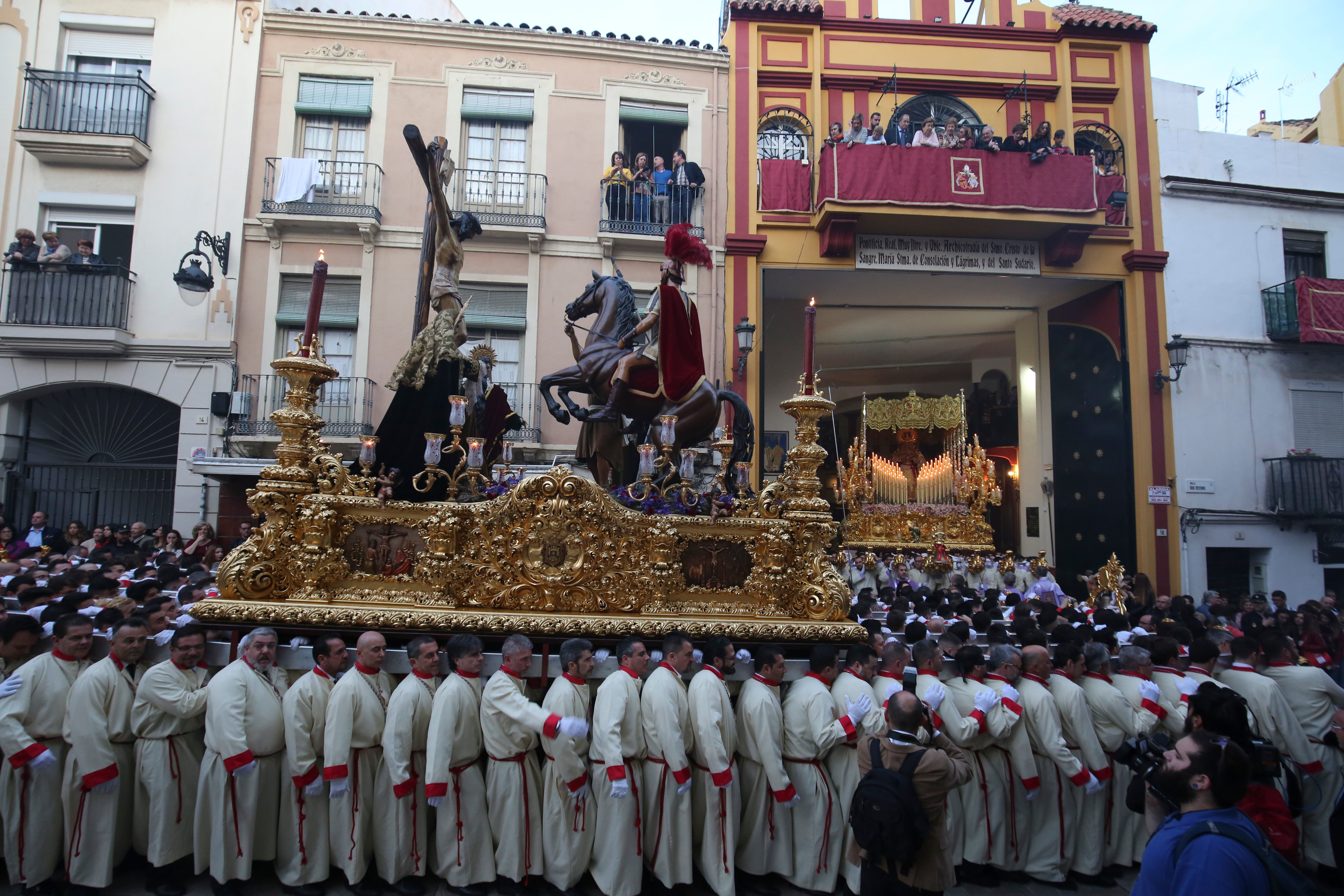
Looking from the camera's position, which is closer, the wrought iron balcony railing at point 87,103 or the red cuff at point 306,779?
the red cuff at point 306,779

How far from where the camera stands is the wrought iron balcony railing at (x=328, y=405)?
1212 cm

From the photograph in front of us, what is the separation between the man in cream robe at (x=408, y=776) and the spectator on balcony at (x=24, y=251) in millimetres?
11921

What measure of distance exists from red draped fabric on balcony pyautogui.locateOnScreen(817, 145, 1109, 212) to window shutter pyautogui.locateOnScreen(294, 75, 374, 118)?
26.3 ft

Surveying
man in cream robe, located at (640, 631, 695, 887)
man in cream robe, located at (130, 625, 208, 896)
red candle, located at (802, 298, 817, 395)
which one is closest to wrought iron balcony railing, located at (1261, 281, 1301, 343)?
red candle, located at (802, 298, 817, 395)

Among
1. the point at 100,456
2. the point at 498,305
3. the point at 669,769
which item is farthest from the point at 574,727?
the point at 100,456

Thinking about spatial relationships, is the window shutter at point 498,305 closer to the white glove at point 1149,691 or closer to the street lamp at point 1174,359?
the white glove at point 1149,691

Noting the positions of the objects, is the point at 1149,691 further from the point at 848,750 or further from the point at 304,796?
the point at 304,796

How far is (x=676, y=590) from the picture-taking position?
497 cm

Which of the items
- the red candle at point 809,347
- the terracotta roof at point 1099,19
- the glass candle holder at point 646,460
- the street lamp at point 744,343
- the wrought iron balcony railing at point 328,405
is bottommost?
the glass candle holder at point 646,460

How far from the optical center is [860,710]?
4262mm

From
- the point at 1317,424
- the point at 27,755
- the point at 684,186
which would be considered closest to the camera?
the point at 27,755

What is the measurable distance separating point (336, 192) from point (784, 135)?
8.09 metres

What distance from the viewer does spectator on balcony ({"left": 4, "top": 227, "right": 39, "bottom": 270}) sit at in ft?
38.3

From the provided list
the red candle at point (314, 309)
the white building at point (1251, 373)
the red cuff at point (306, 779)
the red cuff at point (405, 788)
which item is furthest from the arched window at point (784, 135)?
the red cuff at point (306, 779)
